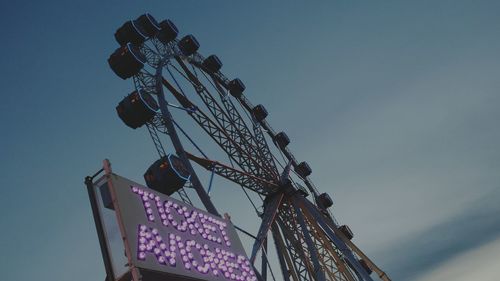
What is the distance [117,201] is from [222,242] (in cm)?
333

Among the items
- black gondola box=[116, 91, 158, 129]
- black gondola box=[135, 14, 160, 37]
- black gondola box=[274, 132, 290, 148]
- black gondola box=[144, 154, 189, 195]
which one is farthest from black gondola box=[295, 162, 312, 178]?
black gondola box=[144, 154, 189, 195]

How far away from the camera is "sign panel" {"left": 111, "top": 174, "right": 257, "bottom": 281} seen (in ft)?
22.1

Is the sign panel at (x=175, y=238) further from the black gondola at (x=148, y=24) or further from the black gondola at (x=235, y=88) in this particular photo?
the black gondola at (x=235, y=88)

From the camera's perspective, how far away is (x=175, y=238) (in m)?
7.71

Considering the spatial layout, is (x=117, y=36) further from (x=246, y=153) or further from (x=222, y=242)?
(x=222, y=242)

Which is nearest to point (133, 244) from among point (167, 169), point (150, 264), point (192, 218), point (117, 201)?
point (150, 264)

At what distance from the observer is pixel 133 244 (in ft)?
21.1

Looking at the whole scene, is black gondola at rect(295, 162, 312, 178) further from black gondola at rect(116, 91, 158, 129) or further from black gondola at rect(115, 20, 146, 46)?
black gondola at rect(116, 91, 158, 129)

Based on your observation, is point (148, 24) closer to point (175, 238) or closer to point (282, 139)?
point (282, 139)

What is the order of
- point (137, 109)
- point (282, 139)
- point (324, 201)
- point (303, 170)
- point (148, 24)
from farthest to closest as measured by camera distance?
point (324, 201) → point (303, 170) → point (282, 139) → point (148, 24) → point (137, 109)

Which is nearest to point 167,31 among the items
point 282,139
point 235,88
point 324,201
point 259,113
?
point 235,88

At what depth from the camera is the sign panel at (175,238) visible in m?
6.74

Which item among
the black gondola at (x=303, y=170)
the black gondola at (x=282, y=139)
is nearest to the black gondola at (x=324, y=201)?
the black gondola at (x=303, y=170)

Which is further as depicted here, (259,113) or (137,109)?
(259,113)
